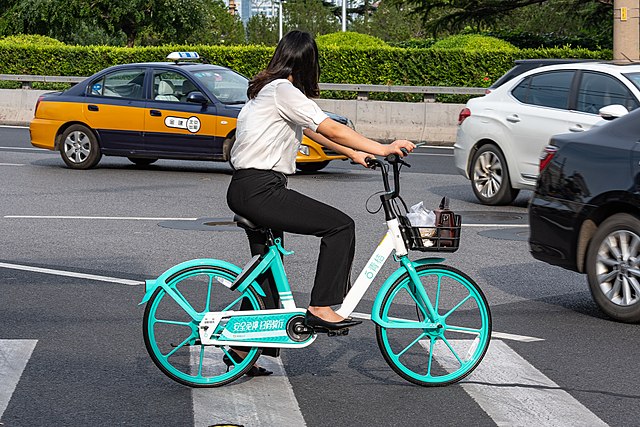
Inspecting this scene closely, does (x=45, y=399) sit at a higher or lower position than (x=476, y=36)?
lower

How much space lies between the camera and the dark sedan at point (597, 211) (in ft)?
25.4

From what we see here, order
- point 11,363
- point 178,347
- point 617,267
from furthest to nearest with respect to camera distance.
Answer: point 617,267 < point 11,363 < point 178,347

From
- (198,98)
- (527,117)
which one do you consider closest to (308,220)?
(527,117)

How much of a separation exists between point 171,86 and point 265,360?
1109 cm

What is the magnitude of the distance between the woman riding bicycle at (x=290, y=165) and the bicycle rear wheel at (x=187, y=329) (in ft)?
1.19

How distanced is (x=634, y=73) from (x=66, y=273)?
6.44 m

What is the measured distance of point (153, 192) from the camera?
49.2ft

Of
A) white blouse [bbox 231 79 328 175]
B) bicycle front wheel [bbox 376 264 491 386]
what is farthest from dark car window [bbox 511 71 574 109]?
white blouse [bbox 231 79 328 175]

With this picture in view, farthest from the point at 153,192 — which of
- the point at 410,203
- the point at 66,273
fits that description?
the point at 66,273

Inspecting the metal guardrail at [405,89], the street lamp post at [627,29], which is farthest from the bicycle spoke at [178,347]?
the metal guardrail at [405,89]

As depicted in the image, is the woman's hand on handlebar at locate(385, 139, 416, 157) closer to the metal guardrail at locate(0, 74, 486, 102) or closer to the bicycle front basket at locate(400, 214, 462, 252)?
the bicycle front basket at locate(400, 214, 462, 252)

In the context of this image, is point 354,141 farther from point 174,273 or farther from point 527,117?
point 527,117

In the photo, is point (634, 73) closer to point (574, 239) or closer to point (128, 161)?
point (574, 239)

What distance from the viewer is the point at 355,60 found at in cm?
2653
